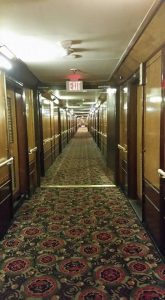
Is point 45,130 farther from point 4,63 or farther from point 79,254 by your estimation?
point 79,254

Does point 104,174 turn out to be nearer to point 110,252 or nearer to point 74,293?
point 110,252

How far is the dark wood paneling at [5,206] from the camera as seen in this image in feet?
11.5

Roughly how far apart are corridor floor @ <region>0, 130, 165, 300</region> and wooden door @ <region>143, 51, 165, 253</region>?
0.93 ft

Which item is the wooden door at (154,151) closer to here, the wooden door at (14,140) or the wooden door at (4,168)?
the wooden door at (4,168)

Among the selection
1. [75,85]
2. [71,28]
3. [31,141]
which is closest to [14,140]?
[31,141]

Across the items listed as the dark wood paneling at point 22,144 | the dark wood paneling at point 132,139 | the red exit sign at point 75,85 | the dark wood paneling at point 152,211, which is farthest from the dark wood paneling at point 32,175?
the dark wood paneling at point 152,211

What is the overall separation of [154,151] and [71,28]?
1769 millimetres

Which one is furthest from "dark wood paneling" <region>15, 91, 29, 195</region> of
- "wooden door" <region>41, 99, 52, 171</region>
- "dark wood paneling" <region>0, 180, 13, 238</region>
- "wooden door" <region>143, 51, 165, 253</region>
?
"wooden door" <region>41, 99, 52, 171</region>

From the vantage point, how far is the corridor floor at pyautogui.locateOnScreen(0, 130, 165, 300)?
7.79 ft

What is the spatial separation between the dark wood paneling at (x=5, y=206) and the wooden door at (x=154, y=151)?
78.8 inches

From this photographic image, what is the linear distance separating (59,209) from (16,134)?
1.61 metres

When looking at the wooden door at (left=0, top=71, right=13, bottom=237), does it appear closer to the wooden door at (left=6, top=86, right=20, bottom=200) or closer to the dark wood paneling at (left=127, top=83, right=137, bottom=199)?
the wooden door at (left=6, top=86, right=20, bottom=200)

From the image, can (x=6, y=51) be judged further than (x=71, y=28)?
Yes

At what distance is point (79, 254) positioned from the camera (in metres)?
3.03
